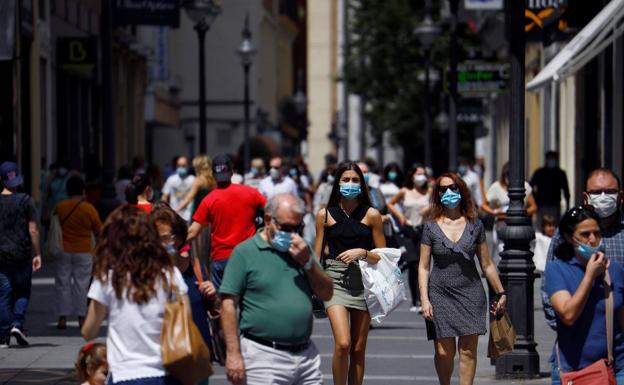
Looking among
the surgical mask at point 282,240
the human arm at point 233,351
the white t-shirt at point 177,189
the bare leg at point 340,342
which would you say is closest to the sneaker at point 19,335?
the bare leg at point 340,342

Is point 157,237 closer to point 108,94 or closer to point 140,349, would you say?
point 140,349

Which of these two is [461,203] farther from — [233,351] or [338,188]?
[233,351]

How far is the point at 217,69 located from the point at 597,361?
67.2 metres

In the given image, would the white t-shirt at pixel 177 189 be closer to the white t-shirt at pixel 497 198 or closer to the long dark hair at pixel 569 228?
the white t-shirt at pixel 497 198

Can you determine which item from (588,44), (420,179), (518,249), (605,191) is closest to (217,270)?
(518,249)

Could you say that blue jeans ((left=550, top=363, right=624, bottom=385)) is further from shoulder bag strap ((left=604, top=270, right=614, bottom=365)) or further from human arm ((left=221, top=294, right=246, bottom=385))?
human arm ((left=221, top=294, right=246, bottom=385))

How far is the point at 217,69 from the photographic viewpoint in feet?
244

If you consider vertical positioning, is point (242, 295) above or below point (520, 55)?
below

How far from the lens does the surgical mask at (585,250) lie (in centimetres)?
782

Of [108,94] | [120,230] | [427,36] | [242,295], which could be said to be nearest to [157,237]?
[120,230]

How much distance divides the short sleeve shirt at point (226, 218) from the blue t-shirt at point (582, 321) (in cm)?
691

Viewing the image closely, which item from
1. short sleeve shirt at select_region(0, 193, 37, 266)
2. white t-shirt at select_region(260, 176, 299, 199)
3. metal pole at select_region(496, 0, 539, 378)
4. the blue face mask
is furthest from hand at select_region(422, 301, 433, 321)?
white t-shirt at select_region(260, 176, 299, 199)

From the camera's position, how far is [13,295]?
14.7 meters

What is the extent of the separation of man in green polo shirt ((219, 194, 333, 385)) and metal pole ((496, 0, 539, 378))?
16.4ft
